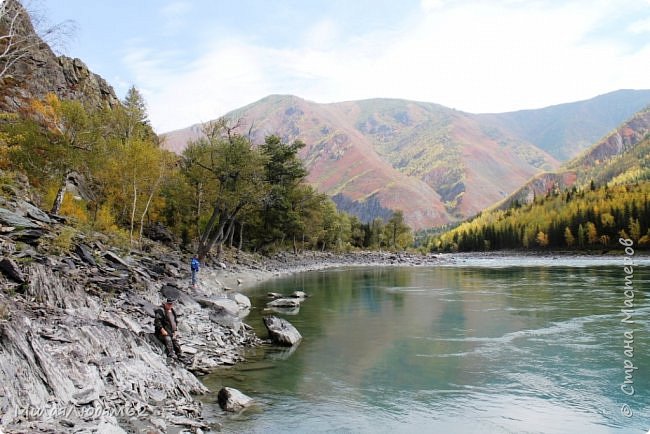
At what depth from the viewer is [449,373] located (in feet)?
58.9

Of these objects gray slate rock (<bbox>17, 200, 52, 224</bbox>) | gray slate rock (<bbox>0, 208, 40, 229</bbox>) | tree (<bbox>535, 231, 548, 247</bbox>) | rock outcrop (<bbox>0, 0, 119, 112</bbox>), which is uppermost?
rock outcrop (<bbox>0, 0, 119, 112</bbox>)

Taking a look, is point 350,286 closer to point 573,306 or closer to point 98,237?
point 573,306

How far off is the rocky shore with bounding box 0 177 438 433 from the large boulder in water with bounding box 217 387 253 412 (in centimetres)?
76

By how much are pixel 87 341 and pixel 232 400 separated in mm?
4645

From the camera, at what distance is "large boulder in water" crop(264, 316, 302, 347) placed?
22.2 metres

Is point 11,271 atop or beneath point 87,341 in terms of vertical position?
atop

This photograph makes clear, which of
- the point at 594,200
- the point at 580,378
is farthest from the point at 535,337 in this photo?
the point at 594,200

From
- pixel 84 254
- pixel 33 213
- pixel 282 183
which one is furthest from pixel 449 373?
pixel 282 183

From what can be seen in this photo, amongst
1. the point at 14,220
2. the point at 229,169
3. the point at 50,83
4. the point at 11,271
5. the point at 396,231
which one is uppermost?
the point at 50,83

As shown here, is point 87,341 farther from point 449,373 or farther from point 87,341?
point 449,373

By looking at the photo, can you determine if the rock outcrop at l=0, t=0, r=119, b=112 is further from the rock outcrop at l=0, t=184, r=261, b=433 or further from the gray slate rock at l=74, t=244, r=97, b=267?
the rock outcrop at l=0, t=184, r=261, b=433

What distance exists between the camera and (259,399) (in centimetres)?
1492

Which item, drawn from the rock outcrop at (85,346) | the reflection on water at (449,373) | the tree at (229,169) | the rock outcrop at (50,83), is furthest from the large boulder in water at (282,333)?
the rock outcrop at (50,83)

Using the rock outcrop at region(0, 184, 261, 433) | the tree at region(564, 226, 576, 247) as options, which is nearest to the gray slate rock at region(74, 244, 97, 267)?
the rock outcrop at region(0, 184, 261, 433)
